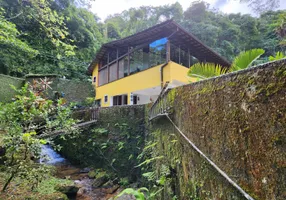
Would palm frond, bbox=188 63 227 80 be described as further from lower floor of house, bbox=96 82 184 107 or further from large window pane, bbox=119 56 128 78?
large window pane, bbox=119 56 128 78

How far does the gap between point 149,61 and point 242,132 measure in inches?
381

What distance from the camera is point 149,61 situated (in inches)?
414

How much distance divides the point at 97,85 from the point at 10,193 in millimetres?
12042

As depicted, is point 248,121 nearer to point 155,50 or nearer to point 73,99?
point 155,50

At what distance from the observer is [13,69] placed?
1545cm

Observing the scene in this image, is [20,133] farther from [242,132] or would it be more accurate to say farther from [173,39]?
[173,39]

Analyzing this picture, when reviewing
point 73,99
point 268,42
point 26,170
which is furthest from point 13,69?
point 268,42

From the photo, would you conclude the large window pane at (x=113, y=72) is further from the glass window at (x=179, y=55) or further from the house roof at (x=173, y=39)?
the glass window at (x=179, y=55)

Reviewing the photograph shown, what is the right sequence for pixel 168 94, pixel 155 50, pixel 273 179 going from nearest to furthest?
pixel 273 179
pixel 168 94
pixel 155 50

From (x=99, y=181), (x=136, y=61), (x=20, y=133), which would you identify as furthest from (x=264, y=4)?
(x=20, y=133)

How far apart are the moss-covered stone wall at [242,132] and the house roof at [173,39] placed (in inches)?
296

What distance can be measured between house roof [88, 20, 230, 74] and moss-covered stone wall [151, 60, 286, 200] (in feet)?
24.6

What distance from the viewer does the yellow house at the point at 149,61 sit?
9.15 metres

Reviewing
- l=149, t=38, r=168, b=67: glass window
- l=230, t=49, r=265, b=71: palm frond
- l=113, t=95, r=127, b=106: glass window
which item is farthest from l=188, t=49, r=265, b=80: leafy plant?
l=113, t=95, r=127, b=106: glass window
